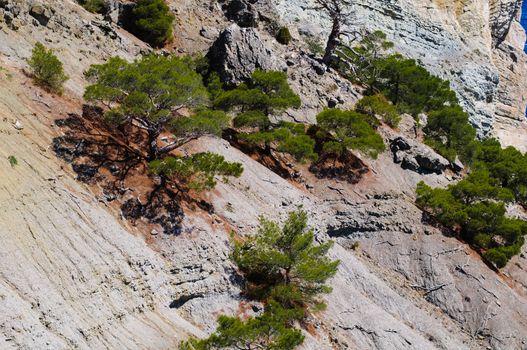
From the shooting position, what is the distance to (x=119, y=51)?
112 ft

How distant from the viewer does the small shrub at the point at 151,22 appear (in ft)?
124

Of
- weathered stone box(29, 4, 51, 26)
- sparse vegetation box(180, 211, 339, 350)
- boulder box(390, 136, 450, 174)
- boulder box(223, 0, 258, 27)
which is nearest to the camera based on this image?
sparse vegetation box(180, 211, 339, 350)

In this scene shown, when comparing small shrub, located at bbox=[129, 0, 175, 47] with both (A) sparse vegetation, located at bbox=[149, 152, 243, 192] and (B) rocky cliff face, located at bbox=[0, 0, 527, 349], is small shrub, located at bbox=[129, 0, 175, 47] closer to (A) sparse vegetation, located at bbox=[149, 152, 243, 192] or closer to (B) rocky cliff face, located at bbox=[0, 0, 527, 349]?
(B) rocky cliff face, located at bbox=[0, 0, 527, 349]

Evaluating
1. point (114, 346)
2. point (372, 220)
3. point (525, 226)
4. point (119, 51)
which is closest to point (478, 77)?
point (525, 226)

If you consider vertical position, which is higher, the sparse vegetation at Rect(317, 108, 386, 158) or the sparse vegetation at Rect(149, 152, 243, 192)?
the sparse vegetation at Rect(317, 108, 386, 158)

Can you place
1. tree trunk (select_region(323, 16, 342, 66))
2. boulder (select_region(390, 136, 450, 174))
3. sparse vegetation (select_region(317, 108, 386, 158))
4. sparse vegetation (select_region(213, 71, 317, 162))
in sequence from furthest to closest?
tree trunk (select_region(323, 16, 342, 66))
boulder (select_region(390, 136, 450, 174))
sparse vegetation (select_region(317, 108, 386, 158))
sparse vegetation (select_region(213, 71, 317, 162))

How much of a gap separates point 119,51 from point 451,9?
40.6 m

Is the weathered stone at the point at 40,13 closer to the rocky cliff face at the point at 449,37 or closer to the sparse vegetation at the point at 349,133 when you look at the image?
the sparse vegetation at the point at 349,133

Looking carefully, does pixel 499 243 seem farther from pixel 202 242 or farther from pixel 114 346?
pixel 114 346

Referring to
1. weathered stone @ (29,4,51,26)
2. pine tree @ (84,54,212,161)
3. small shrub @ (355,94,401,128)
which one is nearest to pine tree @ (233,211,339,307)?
pine tree @ (84,54,212,161)

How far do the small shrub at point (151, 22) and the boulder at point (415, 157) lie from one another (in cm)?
1645

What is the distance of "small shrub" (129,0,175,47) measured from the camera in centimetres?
3794

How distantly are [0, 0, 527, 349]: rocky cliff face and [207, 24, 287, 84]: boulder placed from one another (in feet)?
0.65

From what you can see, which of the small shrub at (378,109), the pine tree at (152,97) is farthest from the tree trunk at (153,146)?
the small shrub at (378,109)
